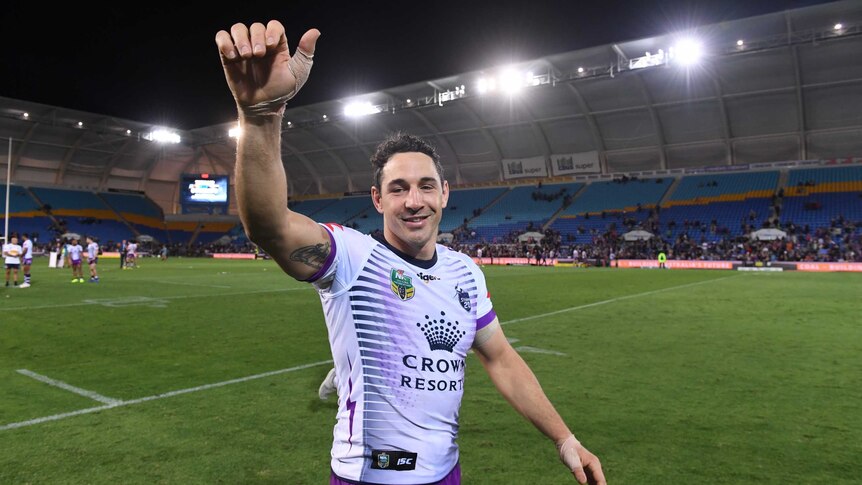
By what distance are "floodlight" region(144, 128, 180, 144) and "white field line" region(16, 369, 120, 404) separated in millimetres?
52339

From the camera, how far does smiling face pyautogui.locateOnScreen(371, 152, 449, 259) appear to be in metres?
2.01

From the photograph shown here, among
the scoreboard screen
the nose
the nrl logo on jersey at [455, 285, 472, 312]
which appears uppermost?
the scoreboard screen

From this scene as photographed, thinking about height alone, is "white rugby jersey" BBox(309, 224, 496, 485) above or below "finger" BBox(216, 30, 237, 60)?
below

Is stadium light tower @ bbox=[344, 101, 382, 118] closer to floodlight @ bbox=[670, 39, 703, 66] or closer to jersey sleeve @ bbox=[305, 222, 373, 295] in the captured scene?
floodlight @ bbox=[670, 39, 703, 66]

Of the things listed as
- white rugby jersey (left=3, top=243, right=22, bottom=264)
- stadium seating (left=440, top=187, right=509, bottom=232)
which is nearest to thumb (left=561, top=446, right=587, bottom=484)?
white rugby jersey (left=3, top=243, right=22, bottom=264)

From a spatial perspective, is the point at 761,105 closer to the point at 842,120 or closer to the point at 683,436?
the point at 842,120

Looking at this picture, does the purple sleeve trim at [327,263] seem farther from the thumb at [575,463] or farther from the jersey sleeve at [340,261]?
the thumb at [575,463]

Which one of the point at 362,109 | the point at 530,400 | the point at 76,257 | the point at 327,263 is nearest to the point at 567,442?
the point at 530,400

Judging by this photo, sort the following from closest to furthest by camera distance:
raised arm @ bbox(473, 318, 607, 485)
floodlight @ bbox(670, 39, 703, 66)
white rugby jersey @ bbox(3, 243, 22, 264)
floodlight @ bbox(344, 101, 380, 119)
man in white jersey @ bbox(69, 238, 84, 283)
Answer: raised arm @ bbox(473, 318, 607, 485), white rugby jersey @ bbox(3, 243, 22, 264), man in white jersey @ bbox(69, 238, 84, 283), floodlight @ bbox(670, 39, 703, 66), floodlight @ bbox(344, 101, 380, 119)

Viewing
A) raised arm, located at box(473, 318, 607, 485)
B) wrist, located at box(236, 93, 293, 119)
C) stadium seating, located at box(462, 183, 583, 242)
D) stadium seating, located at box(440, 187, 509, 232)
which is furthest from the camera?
stadium seating, located at box(440, 187, 509, 232)

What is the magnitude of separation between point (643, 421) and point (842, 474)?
152 centimetres

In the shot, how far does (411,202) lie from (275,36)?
2.67 ft

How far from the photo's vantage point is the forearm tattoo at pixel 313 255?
1761mm

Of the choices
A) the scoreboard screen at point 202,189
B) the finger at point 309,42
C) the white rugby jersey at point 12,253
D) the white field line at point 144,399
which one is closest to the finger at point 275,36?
the finger at point 309,42
